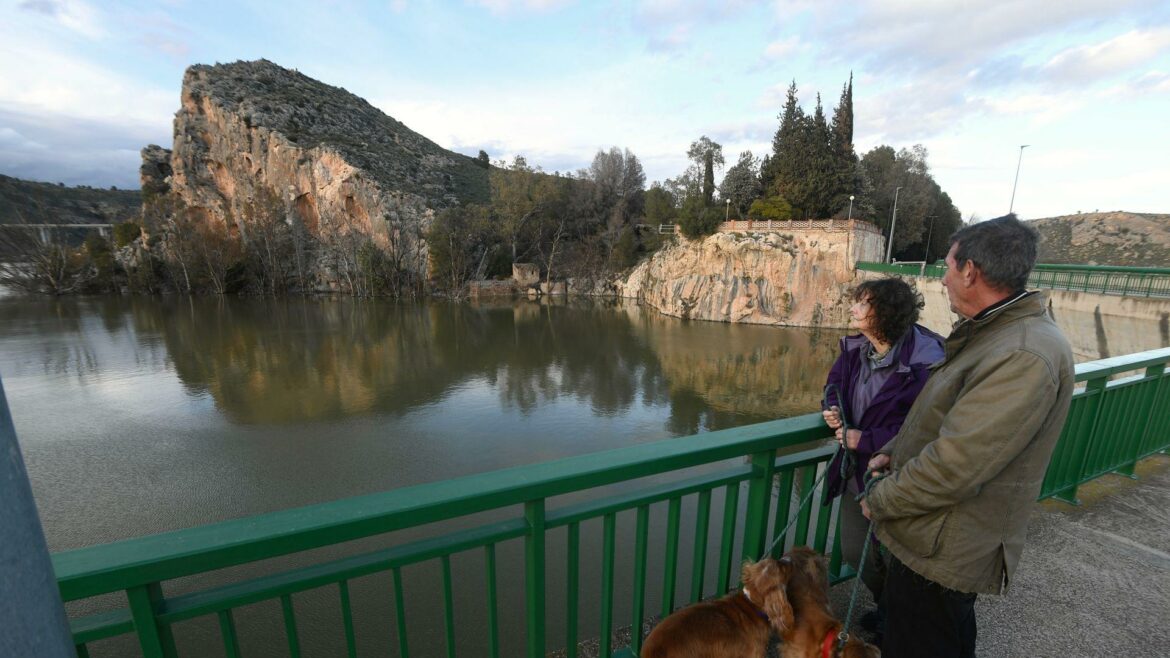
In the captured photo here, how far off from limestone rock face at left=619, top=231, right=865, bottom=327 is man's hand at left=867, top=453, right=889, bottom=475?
2819 cm

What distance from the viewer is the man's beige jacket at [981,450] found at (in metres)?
1.35

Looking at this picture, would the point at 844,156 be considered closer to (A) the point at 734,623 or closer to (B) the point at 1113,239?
(B) the point at 1113,239

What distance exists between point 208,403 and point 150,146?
51.9 meters

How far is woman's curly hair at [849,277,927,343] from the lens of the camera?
224 centimetres

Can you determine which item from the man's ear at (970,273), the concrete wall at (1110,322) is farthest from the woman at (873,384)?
the concrete wall at (1110,322)

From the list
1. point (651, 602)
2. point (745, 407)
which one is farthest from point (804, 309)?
point (651, 602)

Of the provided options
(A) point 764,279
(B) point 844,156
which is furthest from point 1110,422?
(B) point 844,156

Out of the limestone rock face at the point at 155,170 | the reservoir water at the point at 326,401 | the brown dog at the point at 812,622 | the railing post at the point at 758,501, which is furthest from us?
the limestone rock face at the point at 155,170

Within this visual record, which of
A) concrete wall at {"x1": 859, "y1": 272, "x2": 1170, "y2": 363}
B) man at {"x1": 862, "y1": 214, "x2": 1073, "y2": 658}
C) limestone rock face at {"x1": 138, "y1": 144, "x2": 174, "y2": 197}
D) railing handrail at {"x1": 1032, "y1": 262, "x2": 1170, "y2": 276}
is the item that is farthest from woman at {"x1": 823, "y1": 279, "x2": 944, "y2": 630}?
limestone rock face at {"x1": 138, "y1": 144, "x2": 174, "y2": 197}

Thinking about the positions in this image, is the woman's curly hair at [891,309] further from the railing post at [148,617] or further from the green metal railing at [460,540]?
the railing post at [148,617]

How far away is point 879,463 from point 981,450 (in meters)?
0.54

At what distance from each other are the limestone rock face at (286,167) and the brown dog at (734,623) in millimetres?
42582

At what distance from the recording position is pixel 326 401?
1421 centimetres

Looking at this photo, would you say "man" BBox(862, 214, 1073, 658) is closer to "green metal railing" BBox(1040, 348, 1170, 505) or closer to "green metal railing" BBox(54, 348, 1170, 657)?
"green metal railing" BBox(54, 348, 1170, 657)
